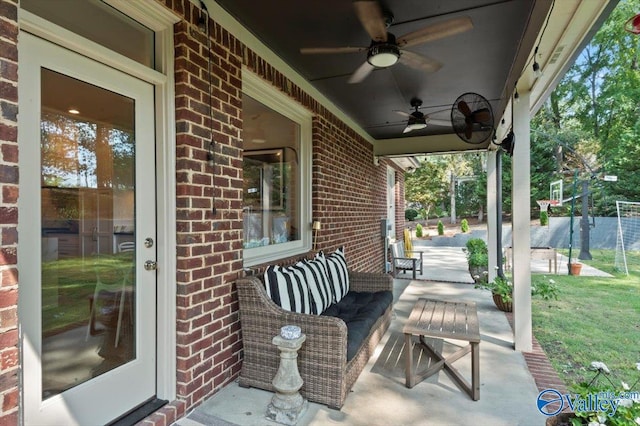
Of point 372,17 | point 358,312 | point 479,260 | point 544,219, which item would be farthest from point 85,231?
point 544,219

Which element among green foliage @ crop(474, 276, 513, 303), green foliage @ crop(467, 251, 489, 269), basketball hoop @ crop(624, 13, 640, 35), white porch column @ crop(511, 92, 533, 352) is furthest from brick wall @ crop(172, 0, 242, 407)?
green foliage @ crop(467, 251, 489, 269)

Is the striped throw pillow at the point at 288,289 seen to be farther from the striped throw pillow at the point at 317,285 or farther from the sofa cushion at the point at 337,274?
the sofa cushion at the point at 337,274

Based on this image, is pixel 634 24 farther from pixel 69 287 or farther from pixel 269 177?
pixel 69 287

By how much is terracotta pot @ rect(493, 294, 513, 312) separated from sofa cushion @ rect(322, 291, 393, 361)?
5.62 ft

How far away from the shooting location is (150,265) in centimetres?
206

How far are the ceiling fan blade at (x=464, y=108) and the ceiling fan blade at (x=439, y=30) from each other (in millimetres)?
1189

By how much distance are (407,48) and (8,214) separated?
2.94 meters

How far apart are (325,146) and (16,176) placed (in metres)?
3.28

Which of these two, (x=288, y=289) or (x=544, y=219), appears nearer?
(x=288, y=289)

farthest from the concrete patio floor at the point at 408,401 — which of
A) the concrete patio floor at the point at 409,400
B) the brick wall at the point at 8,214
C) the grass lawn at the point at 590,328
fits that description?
the brick wall at the point at 8,214

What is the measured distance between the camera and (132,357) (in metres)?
1.99

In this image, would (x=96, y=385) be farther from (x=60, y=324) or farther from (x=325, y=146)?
(x=325, y=146)

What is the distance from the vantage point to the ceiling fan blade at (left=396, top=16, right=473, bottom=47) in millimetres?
2044

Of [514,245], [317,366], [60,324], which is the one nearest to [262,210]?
[317,366]
